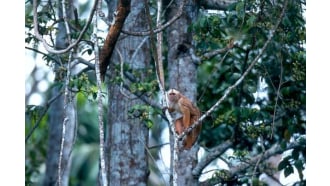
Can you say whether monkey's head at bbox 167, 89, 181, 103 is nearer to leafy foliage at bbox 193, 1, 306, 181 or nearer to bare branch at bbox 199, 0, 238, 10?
leafy foliage at bbox 193, 1, 306, 181

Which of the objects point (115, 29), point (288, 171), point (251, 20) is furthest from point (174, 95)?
point (115, 29)

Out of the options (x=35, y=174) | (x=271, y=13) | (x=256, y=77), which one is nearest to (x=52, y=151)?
(x=35, y=174)

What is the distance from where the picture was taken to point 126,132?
6680 millimetres

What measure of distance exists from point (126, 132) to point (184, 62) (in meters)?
0.80

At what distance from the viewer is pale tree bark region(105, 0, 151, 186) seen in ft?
21.6

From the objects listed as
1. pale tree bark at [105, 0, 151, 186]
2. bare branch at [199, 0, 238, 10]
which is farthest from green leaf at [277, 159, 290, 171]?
bare branch at [199, 0, 238, 10]

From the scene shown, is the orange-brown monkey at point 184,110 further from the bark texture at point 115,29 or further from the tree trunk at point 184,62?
the bark texture at point 115,29

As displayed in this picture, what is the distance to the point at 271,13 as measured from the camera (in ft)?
19.7

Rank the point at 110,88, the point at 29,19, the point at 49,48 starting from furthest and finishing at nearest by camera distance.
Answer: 1. the point at 110,88
2. the point at 29,19
3. the point at 49,48

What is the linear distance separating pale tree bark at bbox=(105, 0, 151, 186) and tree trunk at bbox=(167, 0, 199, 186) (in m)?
0.34

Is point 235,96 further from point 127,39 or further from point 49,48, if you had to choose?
point 49,48

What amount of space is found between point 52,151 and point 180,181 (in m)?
3.97

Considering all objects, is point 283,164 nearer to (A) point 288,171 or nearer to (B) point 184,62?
(A) point 288,171

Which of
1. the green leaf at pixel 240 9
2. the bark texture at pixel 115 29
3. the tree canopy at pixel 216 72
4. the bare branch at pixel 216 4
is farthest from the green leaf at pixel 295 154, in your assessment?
the bark texture at pixel 115 29
